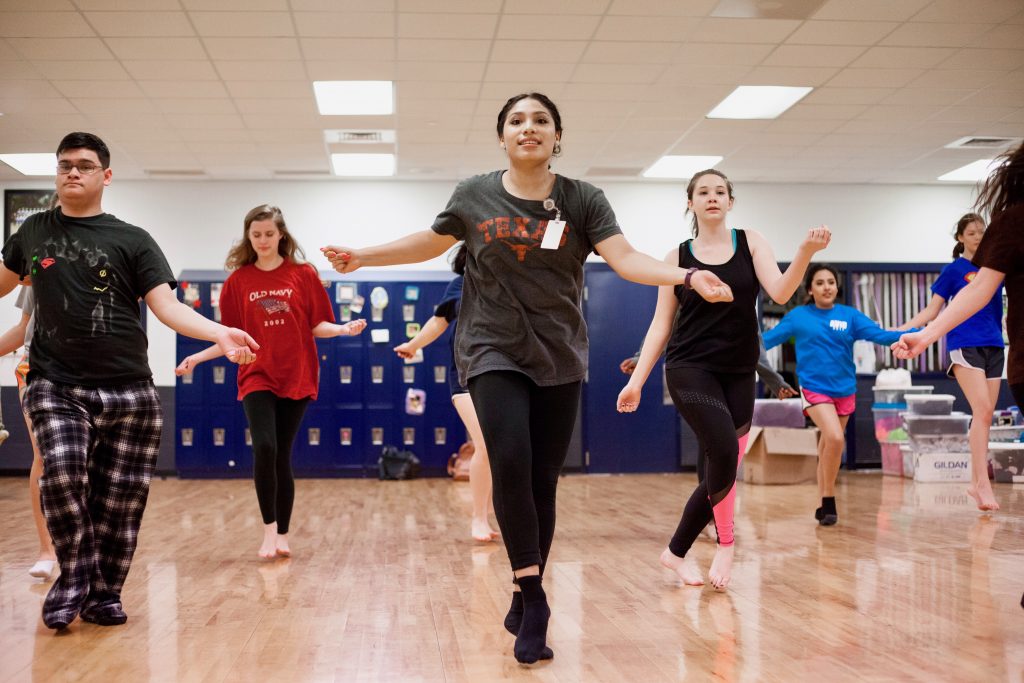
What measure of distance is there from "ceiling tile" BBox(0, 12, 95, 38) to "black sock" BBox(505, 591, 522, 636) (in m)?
4.76

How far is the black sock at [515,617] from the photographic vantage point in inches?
95.8

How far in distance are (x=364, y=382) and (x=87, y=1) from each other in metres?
4.72

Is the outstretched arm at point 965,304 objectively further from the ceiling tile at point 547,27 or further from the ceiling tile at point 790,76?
the ceiling tile at point 790,76

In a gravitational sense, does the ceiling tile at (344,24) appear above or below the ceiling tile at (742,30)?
below

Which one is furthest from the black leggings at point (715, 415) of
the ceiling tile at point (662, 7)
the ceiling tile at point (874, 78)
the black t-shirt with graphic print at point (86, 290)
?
the ceiling tile at point (874, 78)

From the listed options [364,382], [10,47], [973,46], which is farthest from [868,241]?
[10,47]

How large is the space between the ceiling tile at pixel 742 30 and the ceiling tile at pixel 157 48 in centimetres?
322

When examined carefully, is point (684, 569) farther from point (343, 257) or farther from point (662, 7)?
point (662, 7)

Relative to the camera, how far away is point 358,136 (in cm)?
833

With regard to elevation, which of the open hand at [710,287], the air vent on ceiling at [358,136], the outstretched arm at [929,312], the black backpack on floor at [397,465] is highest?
the air vent on ceiling at [358,136]

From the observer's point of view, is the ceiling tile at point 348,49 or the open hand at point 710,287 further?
the ceiling tile at point 348,49

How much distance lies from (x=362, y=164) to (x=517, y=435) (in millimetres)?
7581

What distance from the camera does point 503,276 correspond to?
2.33m

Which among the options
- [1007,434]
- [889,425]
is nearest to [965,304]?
[1007,434]
